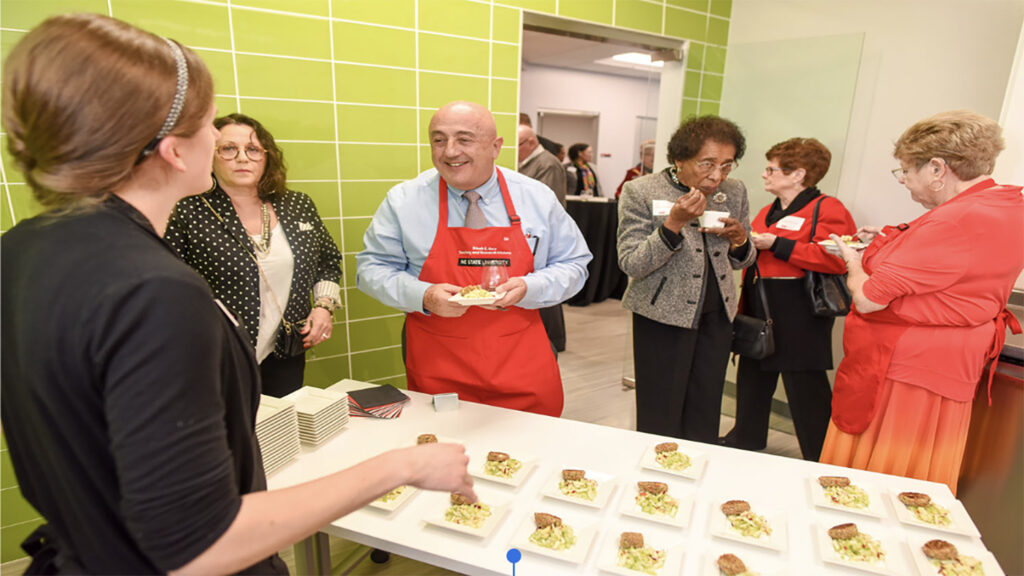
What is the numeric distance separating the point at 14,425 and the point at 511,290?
1215 millimetres

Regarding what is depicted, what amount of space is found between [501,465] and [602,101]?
9.69 m

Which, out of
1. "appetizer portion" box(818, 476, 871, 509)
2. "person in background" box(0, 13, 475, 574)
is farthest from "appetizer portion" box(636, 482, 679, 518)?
"person in background" box(0, 13, 475, 574)

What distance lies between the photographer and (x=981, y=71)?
2775 mm

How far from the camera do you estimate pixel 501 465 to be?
4.75 feet

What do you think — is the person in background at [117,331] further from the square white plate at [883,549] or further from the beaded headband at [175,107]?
the square white plate at [883,549]

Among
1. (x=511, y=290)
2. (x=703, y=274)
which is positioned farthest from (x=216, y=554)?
(x=703, y=274)

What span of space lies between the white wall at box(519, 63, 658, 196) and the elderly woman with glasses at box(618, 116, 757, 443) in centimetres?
747

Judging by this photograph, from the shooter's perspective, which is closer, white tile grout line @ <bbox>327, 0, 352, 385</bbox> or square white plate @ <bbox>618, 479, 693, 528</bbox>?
square white plate @ <bbox>618, 479, 693, 528</bbox>

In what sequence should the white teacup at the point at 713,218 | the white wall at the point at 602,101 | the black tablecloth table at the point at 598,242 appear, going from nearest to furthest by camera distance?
the white teacup at the point at 713,218
the black tablecloth table at the point at 598,242
the white wall at the point at 602,101

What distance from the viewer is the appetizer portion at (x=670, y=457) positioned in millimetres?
1470

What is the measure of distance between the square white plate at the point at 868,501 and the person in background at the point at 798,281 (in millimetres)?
1492

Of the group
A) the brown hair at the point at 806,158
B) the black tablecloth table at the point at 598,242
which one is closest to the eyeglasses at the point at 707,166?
the brown hair at the point at 806,158

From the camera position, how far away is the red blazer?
Answer: 260cm

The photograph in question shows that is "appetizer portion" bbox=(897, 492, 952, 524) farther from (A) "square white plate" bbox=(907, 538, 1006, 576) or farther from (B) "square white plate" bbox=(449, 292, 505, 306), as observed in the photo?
(B) "square white plate" bbox=(449, 292, 505, 306)
